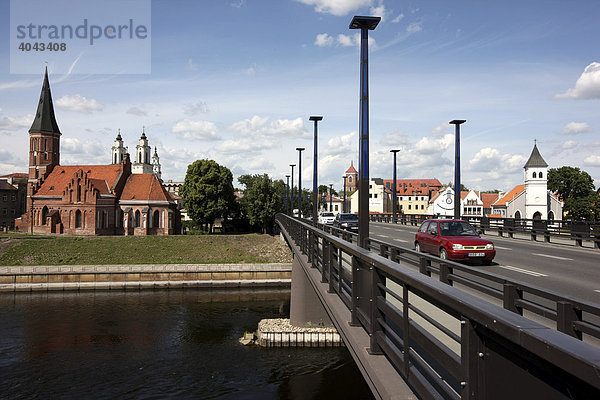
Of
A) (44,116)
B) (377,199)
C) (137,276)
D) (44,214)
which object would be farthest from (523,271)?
(377,199)

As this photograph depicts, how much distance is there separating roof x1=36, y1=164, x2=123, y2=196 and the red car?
191ft

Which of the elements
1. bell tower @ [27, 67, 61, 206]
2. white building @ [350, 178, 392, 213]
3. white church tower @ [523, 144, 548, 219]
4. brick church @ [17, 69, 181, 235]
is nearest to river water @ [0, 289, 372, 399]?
brick church @ [17, 69, 181, 235]

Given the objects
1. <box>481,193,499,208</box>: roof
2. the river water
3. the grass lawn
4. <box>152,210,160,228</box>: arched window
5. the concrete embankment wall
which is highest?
<box>481,193,499,208</box>: roof

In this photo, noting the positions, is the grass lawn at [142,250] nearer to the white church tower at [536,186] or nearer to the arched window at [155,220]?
the arched window at [155,220]

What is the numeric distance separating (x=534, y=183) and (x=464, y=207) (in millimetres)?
33242

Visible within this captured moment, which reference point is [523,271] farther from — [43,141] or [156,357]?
[43,141]

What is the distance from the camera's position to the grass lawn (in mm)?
44250

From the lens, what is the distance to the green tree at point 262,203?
67375 mm

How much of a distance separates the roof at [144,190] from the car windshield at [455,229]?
5660cm

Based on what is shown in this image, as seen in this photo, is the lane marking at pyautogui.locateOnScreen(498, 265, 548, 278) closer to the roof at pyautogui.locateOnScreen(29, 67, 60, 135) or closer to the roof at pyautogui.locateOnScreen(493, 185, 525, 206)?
the roof at pyautogui.locateOnScreen(29, 67, 60, 135)

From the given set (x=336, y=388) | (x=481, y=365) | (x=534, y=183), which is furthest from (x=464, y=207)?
(x=481, y=365)

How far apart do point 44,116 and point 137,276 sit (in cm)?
4838

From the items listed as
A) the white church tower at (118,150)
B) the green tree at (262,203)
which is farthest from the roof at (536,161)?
the white church tower at (118,150)

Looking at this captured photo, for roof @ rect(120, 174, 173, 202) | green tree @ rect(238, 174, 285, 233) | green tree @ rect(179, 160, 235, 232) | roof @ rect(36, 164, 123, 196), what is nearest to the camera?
green tree @ rect(179, 160, 235, 232)
